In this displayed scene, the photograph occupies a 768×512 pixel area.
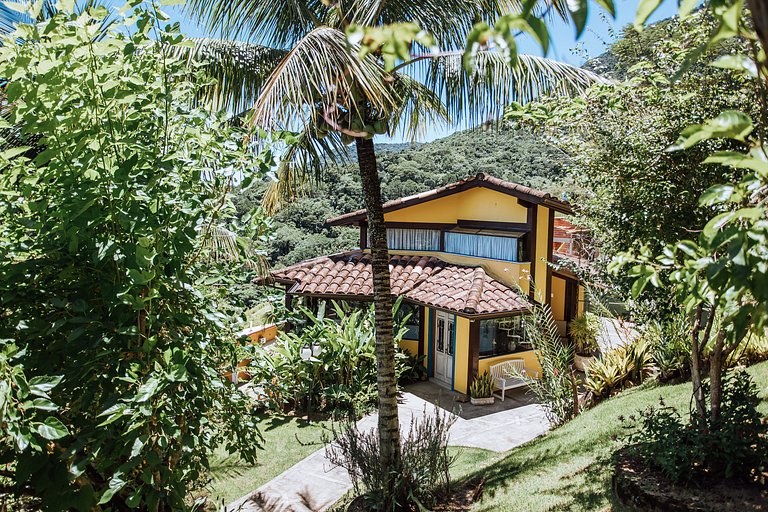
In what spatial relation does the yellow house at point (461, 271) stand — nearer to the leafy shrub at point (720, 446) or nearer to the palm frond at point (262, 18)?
the palm frond at point (262, 18)

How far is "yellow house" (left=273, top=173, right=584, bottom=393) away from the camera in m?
14.9

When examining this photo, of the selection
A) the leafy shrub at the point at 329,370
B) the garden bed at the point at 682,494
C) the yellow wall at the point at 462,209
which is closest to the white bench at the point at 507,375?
the leafy shrub at the point at 329,370

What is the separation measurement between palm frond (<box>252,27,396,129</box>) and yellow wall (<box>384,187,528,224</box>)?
11.1 m

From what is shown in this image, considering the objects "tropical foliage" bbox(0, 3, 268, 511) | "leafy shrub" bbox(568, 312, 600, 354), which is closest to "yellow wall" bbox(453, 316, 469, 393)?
"leafy shrub" bbox(568, 312, 600, 354)

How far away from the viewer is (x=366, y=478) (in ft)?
21.8

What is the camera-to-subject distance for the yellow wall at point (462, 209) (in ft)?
54.1

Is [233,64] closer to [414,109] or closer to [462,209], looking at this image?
[414,109]

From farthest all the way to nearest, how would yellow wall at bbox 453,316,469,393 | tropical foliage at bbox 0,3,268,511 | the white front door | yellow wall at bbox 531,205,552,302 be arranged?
yellow wall at bbox 531,205,552,302 < the white front door < yellow wall at bbox 453,316,469,393 < tropical foliage at bbox 0,3,268,511

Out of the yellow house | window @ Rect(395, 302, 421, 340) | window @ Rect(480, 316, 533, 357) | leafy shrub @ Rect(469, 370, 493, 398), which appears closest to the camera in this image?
leafy shrub @ Rect(469, 370, 493, 398)

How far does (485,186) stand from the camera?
16.2 metres

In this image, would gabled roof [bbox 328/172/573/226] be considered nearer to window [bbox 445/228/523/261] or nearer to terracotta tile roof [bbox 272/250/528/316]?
window [bbox 445/228/523/261]

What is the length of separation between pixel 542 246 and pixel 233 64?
10.5 meters

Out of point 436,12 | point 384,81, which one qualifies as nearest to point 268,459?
point 384,81

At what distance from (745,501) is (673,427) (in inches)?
37.4
